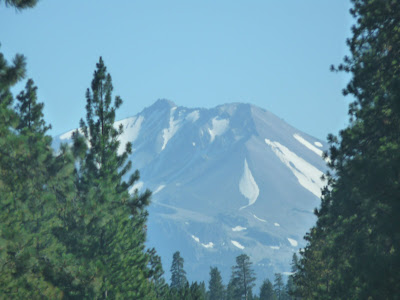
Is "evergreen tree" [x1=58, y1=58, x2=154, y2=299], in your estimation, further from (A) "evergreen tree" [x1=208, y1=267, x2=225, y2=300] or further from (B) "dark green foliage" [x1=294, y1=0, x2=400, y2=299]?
(A) "evergreen tree" [x1=208, y1=267, x2=225, y2=300]

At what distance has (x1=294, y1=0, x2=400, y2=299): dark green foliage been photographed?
Result: 1575 cm

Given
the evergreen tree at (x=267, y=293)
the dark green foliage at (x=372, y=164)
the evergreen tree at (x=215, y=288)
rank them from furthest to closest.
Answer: the evergreen tree at (x=215, y=288), the evergreen tree at (x=267, y=293), the dark green foliage at (x=372, y=164)

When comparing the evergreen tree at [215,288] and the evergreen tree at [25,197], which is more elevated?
the evergreen tree at [215,288]

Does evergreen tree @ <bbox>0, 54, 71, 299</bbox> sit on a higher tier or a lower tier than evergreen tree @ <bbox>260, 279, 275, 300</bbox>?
lower


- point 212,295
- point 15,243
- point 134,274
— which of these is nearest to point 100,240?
point 134,274

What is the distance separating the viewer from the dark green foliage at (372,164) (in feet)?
A: 51.7

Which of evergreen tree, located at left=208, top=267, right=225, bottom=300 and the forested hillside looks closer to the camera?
the forested hillside

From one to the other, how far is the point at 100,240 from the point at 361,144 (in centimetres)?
1487

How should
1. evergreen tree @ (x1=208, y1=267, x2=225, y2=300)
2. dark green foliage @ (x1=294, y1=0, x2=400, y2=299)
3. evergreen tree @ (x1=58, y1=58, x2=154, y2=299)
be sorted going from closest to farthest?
1. dark green foliage @ (x1=294, y1=0, x2=400, y2=299)
2. evergreen tree @ (x1=58, y1=58, x2=154, y2=299)
3. evergreen tree @ (x1=208, y1=267, x2=225, y2=300)

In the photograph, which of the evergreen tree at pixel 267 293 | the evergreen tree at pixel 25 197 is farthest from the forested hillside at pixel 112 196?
the evergreen tree at pixel 267 293

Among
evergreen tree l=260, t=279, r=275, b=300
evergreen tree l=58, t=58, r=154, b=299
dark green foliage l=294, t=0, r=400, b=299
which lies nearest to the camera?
dark green foliage l=294, t=0, r=400, b=299

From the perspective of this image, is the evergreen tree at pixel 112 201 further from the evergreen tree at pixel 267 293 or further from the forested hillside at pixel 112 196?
the evergreen tree at pixel 267 293

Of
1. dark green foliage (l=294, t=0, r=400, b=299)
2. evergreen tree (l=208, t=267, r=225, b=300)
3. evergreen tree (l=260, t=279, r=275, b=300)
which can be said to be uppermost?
evergreen tree (l=208, t=267, r=225, b=300)

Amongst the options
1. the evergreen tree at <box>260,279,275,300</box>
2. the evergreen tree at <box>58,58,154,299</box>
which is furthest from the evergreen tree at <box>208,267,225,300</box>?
the evergreen tree at <box>58,58,154,299</box>
